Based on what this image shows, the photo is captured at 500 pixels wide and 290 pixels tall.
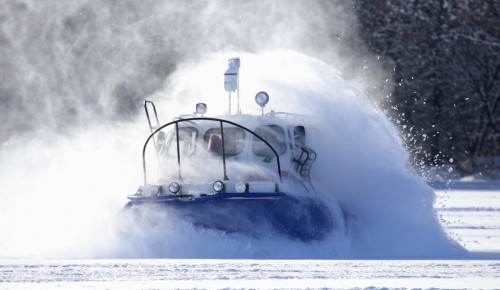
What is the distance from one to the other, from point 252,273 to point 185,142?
15.7 ft

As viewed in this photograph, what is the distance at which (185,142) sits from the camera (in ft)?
55.6

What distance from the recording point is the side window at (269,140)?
1645cm

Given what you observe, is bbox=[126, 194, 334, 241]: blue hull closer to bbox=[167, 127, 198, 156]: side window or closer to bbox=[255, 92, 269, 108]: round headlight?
bbox=[167, 127, 198, 156]: side window

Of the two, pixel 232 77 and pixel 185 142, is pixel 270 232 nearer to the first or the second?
pixel 185 142

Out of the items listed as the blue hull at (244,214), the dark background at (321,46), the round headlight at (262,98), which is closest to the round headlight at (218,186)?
the blue hull at (244,214)

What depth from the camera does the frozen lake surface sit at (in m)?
11.4

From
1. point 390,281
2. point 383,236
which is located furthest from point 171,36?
point 390,281

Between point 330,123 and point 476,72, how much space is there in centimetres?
3435

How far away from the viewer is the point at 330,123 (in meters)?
17.3

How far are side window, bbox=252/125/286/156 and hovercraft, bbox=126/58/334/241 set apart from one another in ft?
0.04

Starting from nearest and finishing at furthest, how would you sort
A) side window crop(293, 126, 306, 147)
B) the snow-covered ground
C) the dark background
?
the snow-covered ground
side window crop(293, 126, 306, 147)
the dark background

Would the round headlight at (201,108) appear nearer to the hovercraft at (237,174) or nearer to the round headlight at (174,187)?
the hovercraft at (237,174)

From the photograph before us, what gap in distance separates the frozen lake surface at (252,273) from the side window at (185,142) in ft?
9.80

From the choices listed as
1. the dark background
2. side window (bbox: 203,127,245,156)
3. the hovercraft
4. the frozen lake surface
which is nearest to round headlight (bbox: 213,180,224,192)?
the hovercraft
